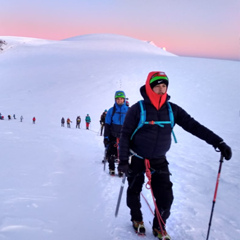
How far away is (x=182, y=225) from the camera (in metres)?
3.60

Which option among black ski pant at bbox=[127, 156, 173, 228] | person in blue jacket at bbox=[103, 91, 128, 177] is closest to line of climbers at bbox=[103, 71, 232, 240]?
black ski pant at bbox=[127, 156, 173, 228]

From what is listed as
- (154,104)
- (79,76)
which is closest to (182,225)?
(154,104)

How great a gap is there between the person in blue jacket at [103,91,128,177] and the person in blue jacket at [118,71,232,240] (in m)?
2.30

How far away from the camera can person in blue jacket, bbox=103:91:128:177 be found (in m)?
5.46

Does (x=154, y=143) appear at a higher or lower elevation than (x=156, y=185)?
higher

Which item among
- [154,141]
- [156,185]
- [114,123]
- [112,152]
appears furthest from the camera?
[112,152]

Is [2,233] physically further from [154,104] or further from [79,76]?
[79,76]

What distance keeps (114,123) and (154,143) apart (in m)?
Answer: 2.62

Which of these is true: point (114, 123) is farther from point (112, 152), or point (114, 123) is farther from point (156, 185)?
point (156, 185)

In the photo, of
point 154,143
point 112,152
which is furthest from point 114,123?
point 154,143

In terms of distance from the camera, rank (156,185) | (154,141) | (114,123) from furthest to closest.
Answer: (114,123)
(156,185)
(154,141)

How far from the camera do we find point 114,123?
5492 mm

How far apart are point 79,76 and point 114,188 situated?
3845cm

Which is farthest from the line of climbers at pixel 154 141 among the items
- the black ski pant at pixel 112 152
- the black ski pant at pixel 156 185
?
the black ski pant at pixel 112 152
